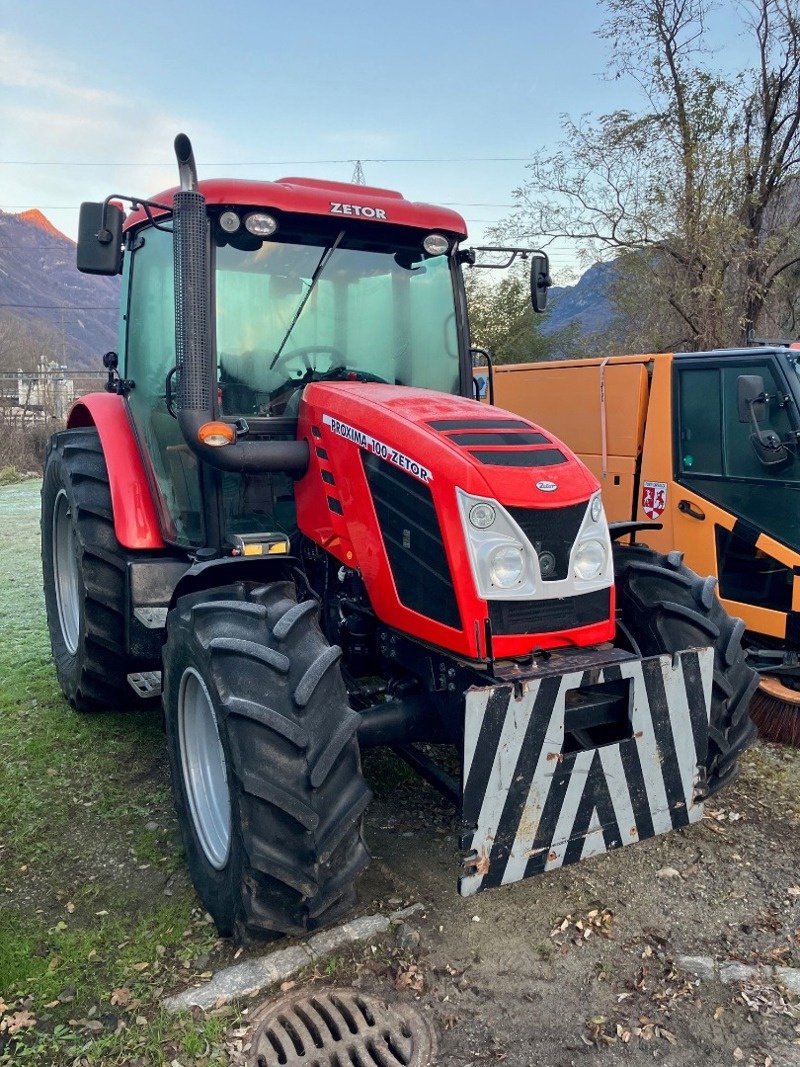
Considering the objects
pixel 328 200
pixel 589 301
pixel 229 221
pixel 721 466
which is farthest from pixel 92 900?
pixel 589 301

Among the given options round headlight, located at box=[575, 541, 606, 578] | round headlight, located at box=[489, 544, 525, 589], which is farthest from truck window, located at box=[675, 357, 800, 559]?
round headlight, located at box=[489, 544, 525, 589]

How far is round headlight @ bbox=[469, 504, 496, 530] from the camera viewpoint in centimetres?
269

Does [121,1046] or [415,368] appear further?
[415,368]

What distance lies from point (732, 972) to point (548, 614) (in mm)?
1224

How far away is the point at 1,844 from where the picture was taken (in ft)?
10.9

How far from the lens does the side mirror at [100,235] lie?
332 centimetres

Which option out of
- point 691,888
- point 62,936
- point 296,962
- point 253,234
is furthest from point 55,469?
point 691,888

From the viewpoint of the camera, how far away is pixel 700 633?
10.5 ft

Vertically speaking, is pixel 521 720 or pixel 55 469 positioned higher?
pixel 55 469

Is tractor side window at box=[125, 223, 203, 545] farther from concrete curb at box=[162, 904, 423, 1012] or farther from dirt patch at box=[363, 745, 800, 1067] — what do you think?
concrete curb at box=[162, 904, 423, 1012]

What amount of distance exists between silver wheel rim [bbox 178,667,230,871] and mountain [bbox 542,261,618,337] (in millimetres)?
12209

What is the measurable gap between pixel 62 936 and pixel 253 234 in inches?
102

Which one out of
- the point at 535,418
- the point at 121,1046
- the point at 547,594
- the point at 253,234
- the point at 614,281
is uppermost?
the point at 614,281

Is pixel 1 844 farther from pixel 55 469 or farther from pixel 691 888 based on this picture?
pixel 691 888
